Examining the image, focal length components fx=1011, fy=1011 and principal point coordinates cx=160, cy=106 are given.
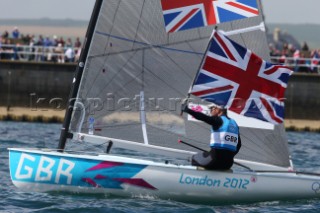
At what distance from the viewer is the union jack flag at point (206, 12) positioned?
15555mm

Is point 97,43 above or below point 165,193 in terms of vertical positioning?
above

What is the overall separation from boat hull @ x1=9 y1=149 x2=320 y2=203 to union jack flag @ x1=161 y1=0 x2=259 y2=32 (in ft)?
7.32

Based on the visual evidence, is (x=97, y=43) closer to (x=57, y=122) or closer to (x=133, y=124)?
(x=133, y=124)

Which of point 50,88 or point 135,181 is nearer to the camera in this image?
point 135,181

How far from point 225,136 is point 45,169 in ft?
8.93

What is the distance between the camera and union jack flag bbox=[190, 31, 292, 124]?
50.2 feet

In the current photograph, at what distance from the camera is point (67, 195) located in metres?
15.1

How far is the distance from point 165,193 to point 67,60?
19.3m

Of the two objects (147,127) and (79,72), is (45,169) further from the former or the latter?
(147,127)

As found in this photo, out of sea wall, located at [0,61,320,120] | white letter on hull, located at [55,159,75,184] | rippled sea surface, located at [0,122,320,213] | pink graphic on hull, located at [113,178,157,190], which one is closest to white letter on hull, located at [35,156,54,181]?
white letter on hull, located at [55,159,75,184]

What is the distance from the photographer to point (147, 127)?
15.9m

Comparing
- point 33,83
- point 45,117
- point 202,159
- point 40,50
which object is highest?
point 40,50

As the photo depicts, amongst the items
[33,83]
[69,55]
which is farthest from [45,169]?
[69,55]

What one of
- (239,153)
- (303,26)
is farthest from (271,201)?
(303,26)
